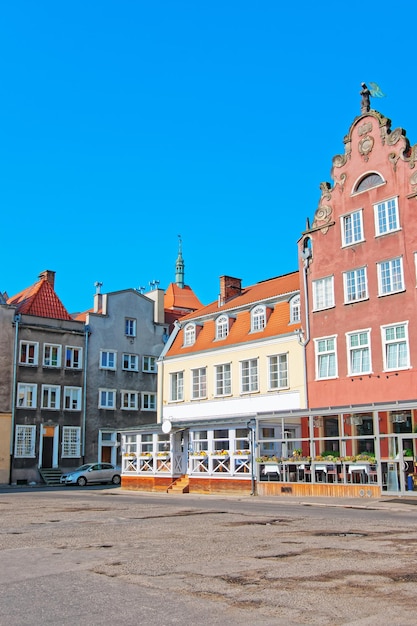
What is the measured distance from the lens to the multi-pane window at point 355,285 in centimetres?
3031

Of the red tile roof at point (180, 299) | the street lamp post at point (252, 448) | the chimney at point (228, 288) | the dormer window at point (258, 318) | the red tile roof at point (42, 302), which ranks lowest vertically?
the street lamp post at point (252, 448)

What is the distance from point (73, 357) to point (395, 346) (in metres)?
28.0

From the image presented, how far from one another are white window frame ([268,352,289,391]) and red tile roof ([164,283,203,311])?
156 ft

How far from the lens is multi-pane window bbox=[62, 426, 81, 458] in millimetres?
48000

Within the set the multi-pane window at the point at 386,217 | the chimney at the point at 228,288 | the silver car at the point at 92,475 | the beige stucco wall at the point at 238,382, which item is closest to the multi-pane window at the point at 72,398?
the silver car at the point at 92,475

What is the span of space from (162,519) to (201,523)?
64.3 inches

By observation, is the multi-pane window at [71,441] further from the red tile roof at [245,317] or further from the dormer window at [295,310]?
the dormer window at [295,310]

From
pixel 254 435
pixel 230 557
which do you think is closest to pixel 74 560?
pixel 230 557

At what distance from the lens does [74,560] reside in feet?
33.6

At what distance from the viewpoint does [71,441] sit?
4850cm

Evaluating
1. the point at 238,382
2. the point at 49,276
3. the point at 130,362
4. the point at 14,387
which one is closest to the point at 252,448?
the point at 238,382

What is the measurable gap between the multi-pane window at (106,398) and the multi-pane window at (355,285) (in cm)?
2541

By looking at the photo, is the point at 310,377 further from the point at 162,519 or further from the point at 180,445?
the point at 162,519

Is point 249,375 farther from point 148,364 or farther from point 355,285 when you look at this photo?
point 148,364
